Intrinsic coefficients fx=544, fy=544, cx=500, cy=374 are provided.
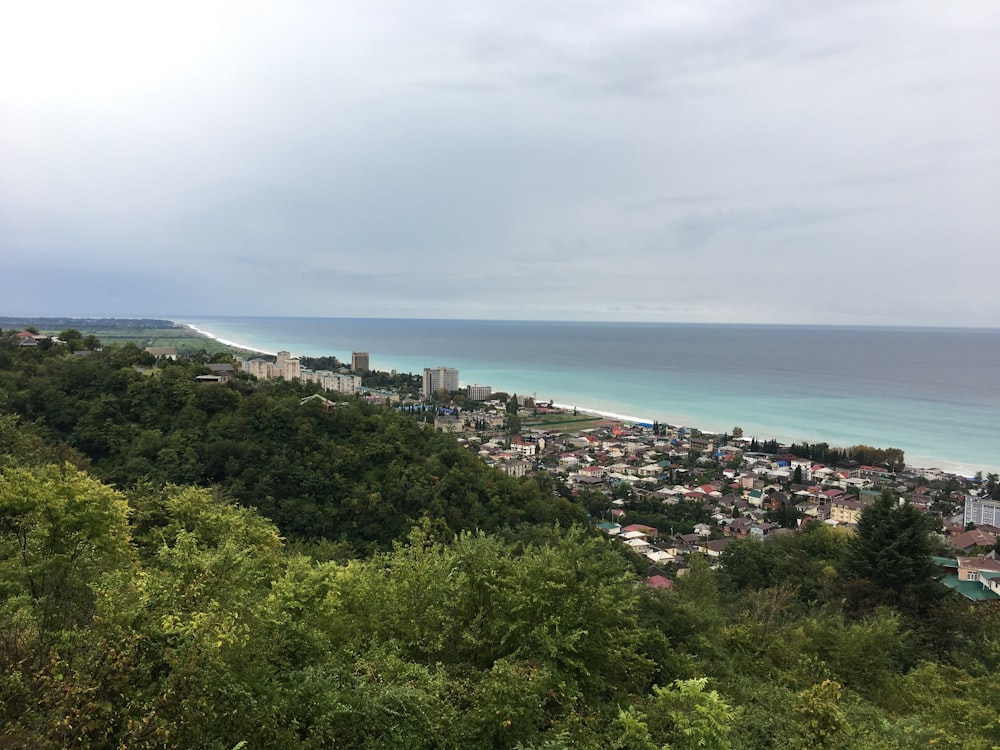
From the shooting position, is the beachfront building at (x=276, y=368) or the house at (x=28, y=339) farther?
the beachfront building at (x=276, y=368)

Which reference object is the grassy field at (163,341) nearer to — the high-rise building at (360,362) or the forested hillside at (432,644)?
the high-rise building at (360,362)

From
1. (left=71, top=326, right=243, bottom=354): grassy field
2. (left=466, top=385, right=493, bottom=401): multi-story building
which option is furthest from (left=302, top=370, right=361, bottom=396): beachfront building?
(left=71, top=326, right=243, bottom=354): grassy field

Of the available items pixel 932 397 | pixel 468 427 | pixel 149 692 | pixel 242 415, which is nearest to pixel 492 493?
pixel 242 415

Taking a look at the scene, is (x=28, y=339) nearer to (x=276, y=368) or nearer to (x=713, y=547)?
(x=713, y=547)

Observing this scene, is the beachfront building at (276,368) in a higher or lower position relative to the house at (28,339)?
lower

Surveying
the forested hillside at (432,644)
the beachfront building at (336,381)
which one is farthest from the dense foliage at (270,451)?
the beachfront building at (336,381)

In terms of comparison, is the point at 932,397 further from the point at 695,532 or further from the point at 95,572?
the point at 95,572
